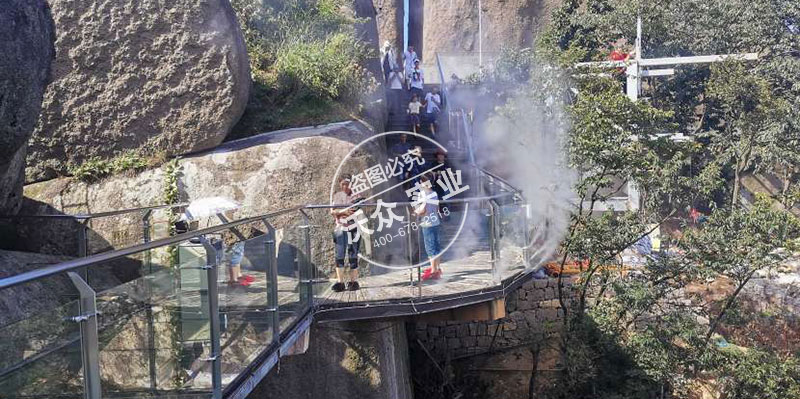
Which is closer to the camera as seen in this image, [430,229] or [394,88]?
[430,229]

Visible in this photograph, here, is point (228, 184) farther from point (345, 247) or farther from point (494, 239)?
point (494, 239)

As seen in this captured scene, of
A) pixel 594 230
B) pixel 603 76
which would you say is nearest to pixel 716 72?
pixel 603 76

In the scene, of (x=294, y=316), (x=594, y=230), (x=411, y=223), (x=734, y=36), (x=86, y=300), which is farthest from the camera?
(x=734, y=36)

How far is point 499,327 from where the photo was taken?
15.1 m

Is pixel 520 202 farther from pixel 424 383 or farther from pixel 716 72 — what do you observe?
pixel 716 72

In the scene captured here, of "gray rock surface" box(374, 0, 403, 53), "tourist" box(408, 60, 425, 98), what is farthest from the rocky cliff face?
"tourist" box(408, 60, 425, 98)

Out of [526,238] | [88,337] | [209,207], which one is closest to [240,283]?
[88,337]

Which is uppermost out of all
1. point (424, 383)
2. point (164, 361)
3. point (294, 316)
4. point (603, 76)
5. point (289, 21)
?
point (289, 21)

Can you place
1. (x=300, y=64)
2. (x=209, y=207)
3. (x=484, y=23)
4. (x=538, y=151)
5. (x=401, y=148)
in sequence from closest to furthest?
(x=209, y=207) < (x=401, y=148) < (x=300, y=64) < (x=538, y=151) < (x=484, y=23)

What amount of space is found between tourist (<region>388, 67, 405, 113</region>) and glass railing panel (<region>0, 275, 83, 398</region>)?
12.4 m

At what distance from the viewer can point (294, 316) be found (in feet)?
19.8

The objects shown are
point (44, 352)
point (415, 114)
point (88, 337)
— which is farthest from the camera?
point (415, 114)

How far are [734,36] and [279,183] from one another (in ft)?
52.2

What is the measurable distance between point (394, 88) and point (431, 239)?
7567mm
